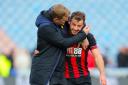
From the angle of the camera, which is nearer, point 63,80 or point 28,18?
point 63,80

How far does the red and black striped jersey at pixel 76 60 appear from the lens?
6430 mm

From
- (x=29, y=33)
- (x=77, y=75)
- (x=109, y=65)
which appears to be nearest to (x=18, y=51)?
(x=29, y=33)

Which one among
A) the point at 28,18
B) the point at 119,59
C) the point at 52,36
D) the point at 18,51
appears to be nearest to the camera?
the point at 52,36

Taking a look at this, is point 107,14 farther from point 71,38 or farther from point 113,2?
point 71,38

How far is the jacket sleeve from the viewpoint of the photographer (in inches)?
246

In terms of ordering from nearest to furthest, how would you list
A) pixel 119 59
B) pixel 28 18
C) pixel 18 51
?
pixel 119 59, pixel 18 51, pixel 28 18

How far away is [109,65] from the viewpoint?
39.8ft

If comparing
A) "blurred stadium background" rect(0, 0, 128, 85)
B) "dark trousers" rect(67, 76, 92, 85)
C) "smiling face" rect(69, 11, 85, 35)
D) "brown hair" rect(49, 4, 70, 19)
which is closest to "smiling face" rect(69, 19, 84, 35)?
"smiling face" rect(69, 11, 85, 35)

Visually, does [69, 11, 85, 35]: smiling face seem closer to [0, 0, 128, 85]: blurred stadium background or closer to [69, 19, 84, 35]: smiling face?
[69, 19, 84, 35]: smiling face

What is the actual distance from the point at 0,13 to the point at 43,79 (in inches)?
294

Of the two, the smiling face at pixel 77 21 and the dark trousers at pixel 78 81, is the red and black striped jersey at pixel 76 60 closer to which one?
the dark trousers at pixel 78 81

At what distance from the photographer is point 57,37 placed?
625 centimetres

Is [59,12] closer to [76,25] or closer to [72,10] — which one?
[76,25]

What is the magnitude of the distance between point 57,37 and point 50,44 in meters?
0.13
